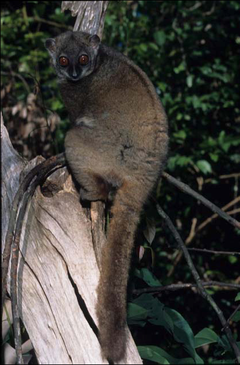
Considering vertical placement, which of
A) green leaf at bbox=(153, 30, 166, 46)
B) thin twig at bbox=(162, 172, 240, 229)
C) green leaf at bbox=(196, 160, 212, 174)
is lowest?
green leaf at bbox=(196, 160, 212, 174)

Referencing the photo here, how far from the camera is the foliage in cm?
621

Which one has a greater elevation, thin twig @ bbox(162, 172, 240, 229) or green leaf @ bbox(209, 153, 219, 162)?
thin twig @ bbox(162, 172, 240, 229)

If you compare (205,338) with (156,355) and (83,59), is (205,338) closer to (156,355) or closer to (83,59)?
(156,355)

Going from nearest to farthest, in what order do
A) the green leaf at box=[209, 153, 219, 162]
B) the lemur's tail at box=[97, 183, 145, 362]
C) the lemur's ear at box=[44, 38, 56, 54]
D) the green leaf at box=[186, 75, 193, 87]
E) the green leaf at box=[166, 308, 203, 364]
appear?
the lemur's tail at box=[97, 183, 145, 362]
the green leaf at box=[166, 308, 203, 364]
the lemur's ear at box=[44, 38, 56, 54]
the green leaf at box=[209, 153, 219, 162]
the green leaf at box=[186, 75, 193, 87]

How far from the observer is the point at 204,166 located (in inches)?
239

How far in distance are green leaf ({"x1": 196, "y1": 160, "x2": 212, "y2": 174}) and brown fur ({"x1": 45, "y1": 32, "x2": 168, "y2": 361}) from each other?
2.24 meters

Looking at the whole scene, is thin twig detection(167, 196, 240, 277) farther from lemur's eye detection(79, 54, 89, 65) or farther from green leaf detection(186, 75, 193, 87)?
lemur's eye detection(79, 54, 89, 65)

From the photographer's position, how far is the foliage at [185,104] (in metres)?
6.21

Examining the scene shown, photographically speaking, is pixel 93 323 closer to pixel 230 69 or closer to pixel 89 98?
pixel 89 98

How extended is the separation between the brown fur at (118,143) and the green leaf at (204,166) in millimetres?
2241

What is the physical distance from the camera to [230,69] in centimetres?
646

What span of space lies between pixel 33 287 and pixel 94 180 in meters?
0.89

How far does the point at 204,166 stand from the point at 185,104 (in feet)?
3.06

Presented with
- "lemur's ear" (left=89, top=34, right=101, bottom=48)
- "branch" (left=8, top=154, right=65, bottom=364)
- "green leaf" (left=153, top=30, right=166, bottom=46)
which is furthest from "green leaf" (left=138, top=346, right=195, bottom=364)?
"green leaf" (left=153, top=30, right=166, bottom=46)
